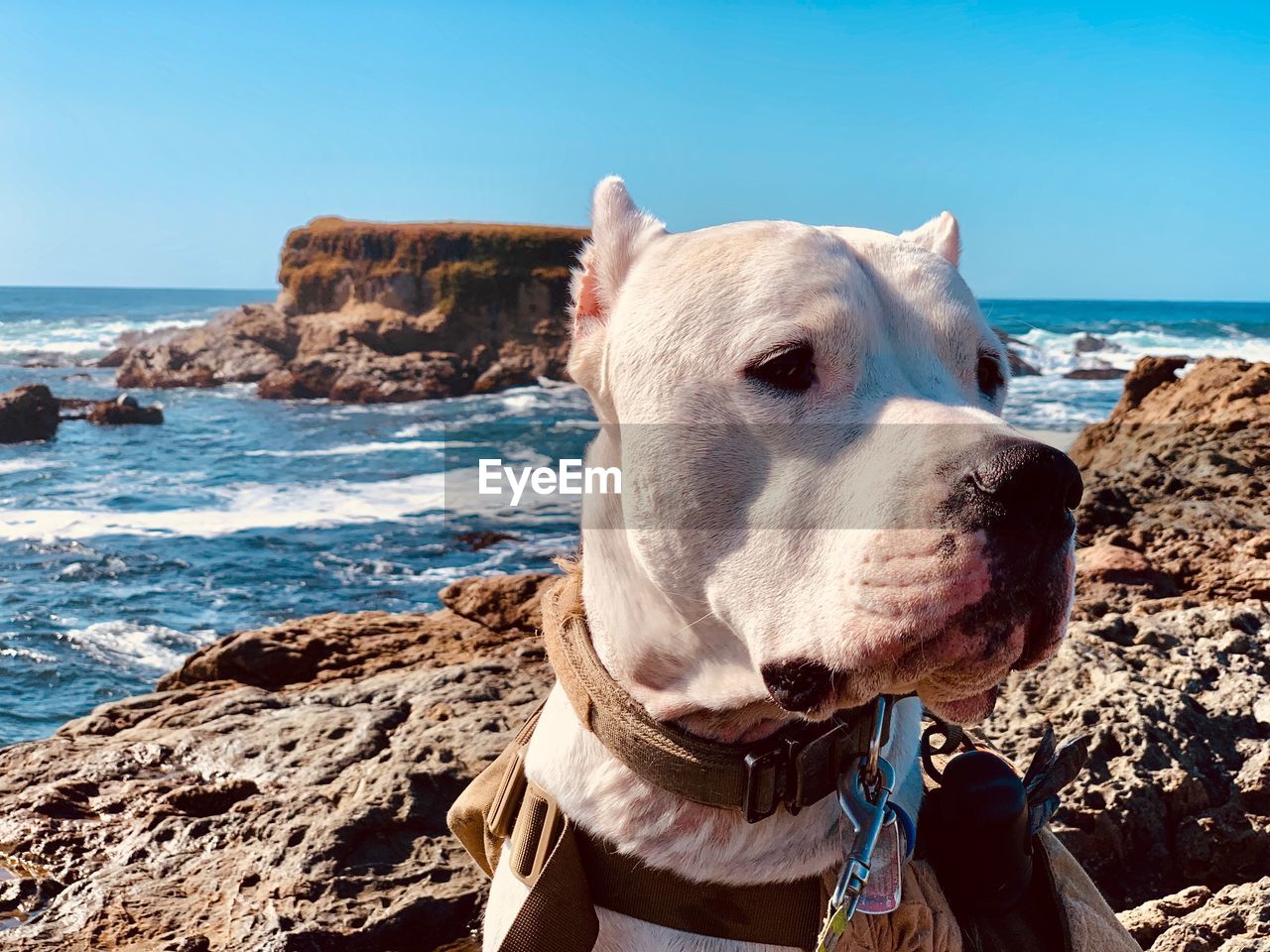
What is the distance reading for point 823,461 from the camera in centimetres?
185

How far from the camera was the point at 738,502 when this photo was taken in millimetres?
1932

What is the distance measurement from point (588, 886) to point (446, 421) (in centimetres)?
3927

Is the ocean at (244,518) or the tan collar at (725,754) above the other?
the tan collar at (725,754)

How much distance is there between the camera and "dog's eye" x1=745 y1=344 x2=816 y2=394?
1934 millimetres

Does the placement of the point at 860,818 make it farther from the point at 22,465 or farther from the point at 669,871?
the point at 22,465

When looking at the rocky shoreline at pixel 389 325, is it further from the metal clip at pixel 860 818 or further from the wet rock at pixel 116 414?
the metal clip at pixel 860 818

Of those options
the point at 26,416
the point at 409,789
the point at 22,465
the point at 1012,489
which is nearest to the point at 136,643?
the point at 409,789

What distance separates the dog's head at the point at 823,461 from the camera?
1.61 meters

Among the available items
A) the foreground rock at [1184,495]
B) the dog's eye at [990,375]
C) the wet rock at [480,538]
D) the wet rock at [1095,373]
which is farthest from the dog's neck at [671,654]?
the wet rock at [1095,373]

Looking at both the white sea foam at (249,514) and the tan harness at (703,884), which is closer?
the tan harness at (703,884)

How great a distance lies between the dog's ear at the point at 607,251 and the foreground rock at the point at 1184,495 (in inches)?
112

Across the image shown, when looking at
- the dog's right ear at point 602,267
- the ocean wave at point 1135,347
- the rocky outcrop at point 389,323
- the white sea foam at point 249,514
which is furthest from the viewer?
the rocky outcrop at point 389,323

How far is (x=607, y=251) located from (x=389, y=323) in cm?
5400

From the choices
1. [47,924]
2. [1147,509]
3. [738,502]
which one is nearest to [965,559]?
[738,502]
